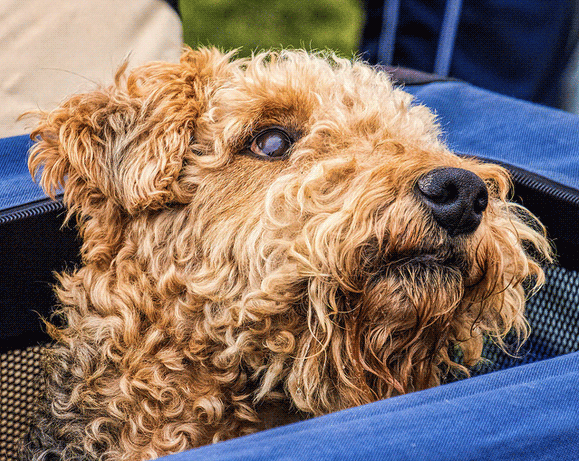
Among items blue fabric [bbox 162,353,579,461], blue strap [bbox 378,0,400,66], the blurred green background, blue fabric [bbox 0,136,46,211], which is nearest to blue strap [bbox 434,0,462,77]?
blue strap [bbox 378,0,400,66]

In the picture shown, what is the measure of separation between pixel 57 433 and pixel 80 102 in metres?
0.97

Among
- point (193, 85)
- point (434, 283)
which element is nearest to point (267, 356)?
point (434, 283)

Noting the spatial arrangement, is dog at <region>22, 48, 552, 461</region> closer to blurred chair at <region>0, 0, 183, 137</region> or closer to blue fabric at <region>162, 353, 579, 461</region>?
blue fabric at <region>162, 353, 579, 461</region>

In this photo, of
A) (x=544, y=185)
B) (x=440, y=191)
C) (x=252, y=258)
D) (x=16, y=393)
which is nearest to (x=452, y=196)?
(x=440, y=191)

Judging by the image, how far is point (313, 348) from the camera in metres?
1.45

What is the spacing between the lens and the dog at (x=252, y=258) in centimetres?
135

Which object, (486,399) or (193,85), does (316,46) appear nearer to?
(193,85)

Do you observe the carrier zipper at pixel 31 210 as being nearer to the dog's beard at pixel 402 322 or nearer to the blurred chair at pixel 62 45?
the blurred chair at pixel 62 45

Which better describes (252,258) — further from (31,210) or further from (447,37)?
(447,37)

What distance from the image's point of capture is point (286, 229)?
1.46 m

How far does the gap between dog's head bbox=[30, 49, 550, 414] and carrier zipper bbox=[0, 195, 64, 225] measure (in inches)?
2.6

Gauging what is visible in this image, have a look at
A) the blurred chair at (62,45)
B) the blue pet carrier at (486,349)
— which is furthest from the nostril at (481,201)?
the blurred chair at (62,45)

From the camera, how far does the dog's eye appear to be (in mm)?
1628

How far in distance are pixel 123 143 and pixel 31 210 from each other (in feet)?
1.23
